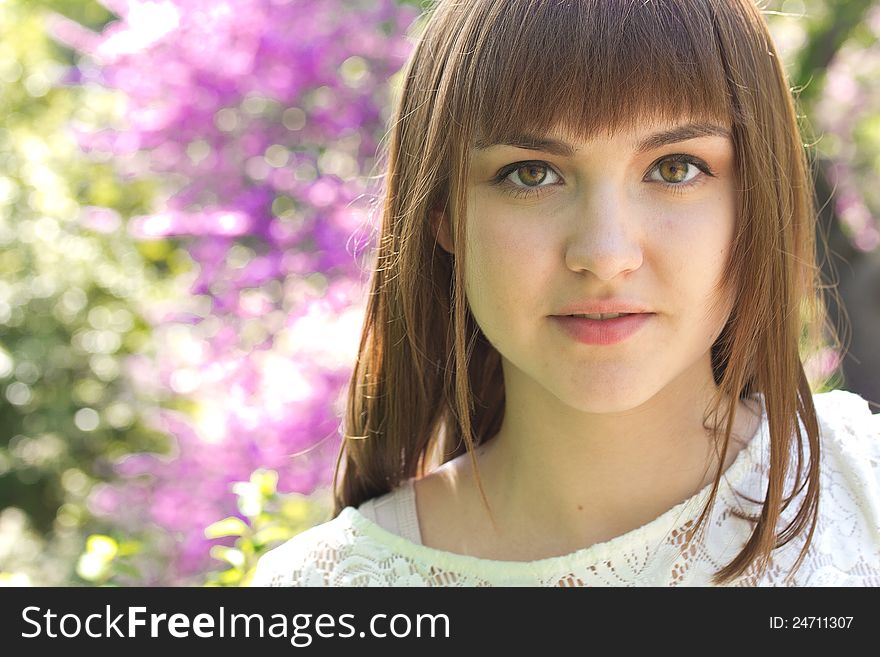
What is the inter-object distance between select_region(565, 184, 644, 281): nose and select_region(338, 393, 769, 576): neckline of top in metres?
0.44

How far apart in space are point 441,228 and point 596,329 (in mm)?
353

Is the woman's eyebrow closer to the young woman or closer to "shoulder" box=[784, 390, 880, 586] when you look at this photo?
the young woman

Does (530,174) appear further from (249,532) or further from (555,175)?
(249,532)

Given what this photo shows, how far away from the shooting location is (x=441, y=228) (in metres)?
1.71

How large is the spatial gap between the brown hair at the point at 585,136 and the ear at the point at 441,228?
1 centimetres

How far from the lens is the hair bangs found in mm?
1441

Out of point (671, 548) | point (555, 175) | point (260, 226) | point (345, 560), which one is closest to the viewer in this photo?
point (555, 175)

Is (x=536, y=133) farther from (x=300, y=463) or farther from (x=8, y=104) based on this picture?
(x=8, y=104)

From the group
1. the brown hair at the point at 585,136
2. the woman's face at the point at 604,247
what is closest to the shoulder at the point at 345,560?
the brown hair at the point at 585,136

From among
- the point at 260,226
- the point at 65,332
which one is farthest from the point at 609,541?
the point at 65,332

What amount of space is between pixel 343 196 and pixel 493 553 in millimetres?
2018

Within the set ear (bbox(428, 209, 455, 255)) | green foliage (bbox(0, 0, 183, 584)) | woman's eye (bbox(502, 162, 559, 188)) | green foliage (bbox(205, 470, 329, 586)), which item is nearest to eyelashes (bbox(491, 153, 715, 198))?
woman's eye (bbox(502, 162, 559, 188))

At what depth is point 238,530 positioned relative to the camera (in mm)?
1999
